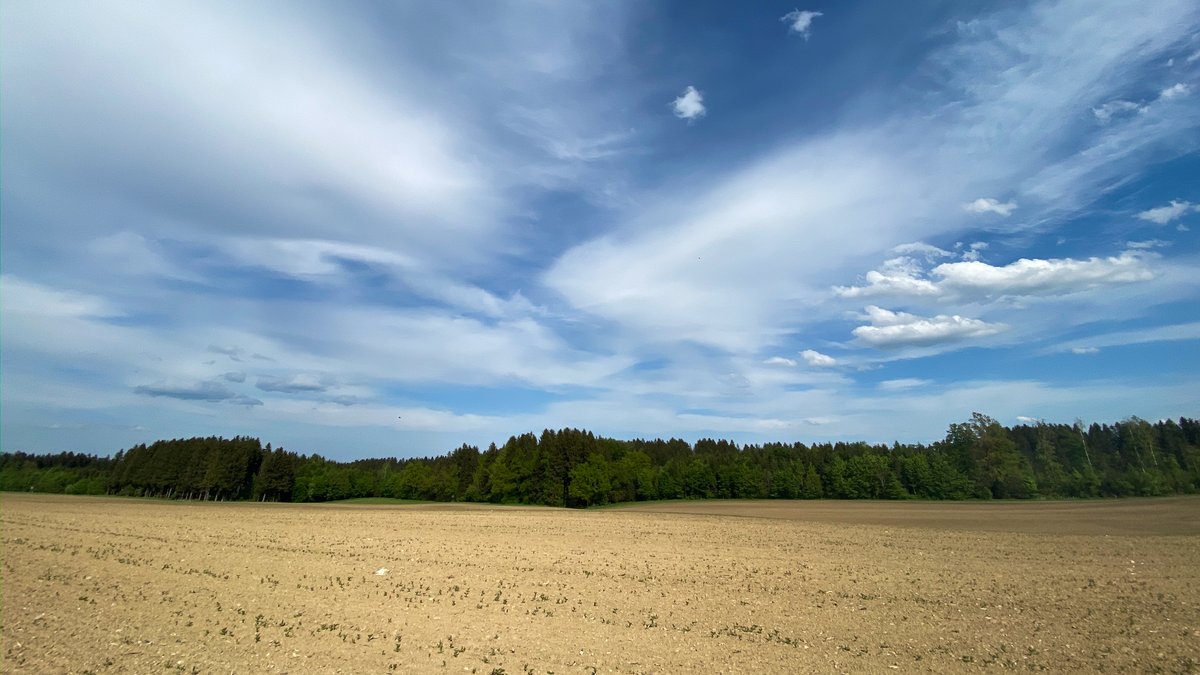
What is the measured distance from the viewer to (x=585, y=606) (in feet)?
59.3

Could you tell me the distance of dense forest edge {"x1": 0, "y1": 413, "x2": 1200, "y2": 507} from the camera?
318ft

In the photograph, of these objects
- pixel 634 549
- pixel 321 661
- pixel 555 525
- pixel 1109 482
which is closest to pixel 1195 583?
pixel 634 549

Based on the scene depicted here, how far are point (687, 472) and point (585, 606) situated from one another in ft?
328

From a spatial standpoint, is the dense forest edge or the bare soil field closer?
the bare soil field

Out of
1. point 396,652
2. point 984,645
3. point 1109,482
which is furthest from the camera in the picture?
point 1109,482

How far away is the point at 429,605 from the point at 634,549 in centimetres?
1694

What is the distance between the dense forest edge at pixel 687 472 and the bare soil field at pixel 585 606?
63022 millimetres

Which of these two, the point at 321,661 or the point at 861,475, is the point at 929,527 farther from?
the point at 861,475

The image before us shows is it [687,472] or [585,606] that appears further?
[687,472]

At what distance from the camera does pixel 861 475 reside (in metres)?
108

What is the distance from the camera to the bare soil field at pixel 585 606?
42.4 ft

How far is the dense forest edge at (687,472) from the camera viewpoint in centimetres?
9694

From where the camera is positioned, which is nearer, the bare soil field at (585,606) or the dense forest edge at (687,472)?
the bare soil field at (585,606)

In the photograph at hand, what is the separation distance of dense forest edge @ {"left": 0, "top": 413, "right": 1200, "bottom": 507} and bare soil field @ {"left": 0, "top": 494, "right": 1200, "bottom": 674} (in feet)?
207
